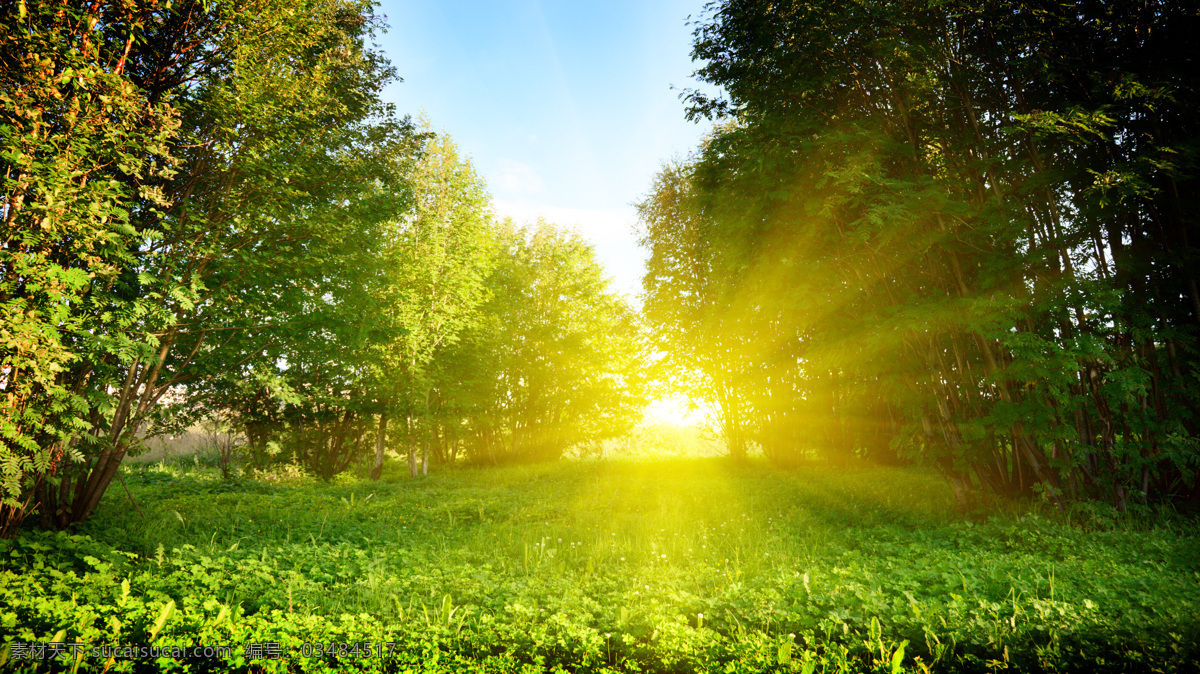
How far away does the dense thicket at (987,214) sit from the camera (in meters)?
6.30

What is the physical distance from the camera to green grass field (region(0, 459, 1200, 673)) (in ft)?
11.4

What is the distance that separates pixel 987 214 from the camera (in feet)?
22.8

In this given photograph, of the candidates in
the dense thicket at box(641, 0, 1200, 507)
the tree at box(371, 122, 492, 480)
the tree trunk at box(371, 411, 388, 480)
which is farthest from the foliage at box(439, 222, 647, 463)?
the dense thicket at box(641, 0, 1200, 507)

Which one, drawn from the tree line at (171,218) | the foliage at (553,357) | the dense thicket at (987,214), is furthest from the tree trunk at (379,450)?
the dense thicket at (987,214)

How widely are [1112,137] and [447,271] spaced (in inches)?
619

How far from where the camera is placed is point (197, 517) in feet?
24.9

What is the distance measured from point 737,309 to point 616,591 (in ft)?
28.2

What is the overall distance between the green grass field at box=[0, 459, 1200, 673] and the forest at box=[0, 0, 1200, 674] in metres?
0.04

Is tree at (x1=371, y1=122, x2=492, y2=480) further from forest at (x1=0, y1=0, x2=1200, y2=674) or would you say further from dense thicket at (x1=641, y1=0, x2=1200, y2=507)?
dense thicket at (x1=641, y1=0, x2=1200, y2=507)

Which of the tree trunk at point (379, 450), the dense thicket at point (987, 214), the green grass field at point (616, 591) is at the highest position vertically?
the dense thicket at point (987, 214)

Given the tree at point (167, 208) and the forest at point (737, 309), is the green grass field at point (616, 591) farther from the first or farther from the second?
the tree at point (167, 208)

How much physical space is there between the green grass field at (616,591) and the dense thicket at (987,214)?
150cm

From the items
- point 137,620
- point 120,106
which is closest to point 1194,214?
point 137,620

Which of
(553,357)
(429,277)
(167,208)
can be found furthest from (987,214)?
(553,357)
